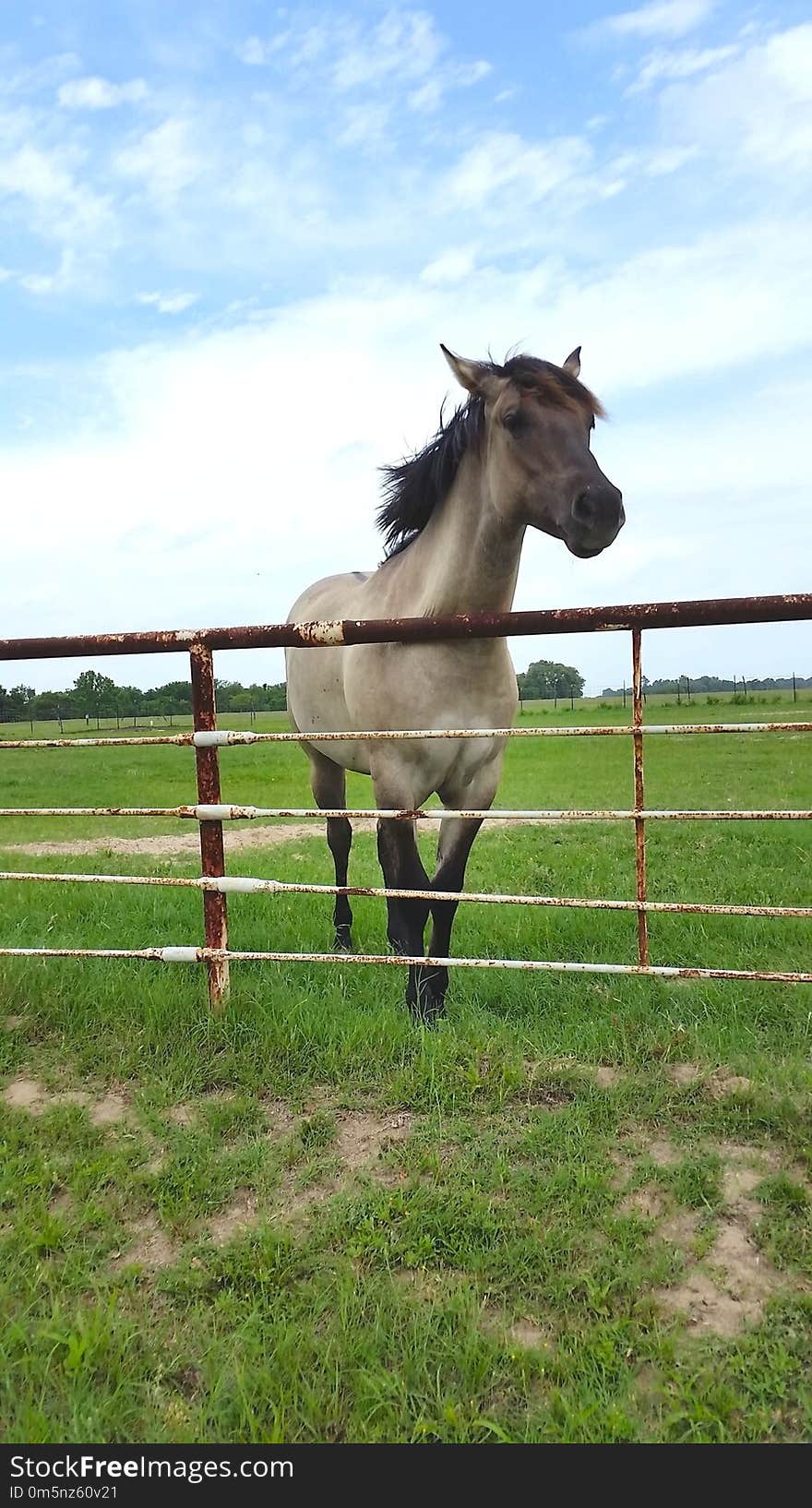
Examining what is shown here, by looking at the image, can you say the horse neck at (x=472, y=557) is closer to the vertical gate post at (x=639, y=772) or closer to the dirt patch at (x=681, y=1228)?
the vertical gate post at (x=639, y=772)

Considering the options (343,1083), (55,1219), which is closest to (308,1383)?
(55,1219)

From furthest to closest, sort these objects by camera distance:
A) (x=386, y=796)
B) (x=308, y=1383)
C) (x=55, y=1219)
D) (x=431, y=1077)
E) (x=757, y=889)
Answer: (x=757, y=889) → (x=386, y=796) → (x=431, y=1077) → (x=55, y=1219) → (x=308, y=1383)

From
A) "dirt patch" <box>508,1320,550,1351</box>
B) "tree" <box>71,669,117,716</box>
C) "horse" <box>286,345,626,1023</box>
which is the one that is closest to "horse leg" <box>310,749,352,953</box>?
"horse" <box>286,345,626,1023</box>

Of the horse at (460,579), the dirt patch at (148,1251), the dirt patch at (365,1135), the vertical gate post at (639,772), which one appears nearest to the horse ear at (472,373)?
the horse at (460,579)

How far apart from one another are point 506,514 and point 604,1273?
2.45 m

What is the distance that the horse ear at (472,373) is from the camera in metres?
3.31

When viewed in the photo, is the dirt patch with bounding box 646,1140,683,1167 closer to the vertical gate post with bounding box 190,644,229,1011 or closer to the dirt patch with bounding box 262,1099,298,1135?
the dirt patch with bounding box 262,1099,298,1135

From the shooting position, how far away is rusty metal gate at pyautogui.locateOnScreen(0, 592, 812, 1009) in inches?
105

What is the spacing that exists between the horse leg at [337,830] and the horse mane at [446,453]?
172 centimetres

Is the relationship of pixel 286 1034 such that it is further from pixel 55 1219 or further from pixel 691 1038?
pixel 691 1038

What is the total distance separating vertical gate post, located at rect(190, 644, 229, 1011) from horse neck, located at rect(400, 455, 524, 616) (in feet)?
3.09

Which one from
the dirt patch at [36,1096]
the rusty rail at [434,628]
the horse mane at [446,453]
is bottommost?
the dirt patch at [36,1096]

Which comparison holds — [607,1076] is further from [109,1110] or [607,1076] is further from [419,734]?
[109,1110]
